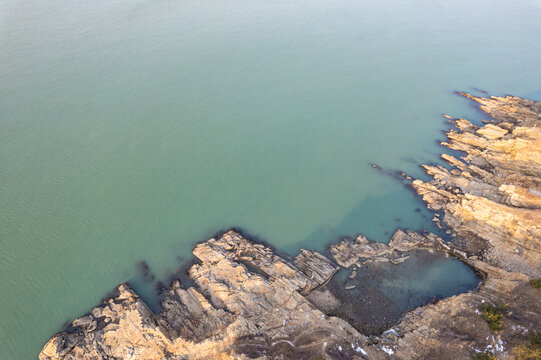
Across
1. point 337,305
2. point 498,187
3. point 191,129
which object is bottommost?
point 337,305

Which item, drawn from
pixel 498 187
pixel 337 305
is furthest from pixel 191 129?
pixel 498 187

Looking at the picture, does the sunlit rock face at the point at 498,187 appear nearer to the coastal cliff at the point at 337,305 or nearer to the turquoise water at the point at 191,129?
the coastal cliff at the point at 337,305

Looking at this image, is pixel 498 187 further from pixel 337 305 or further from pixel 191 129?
pixel 191 129

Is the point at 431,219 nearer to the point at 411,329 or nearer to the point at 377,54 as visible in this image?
the point at 411,329

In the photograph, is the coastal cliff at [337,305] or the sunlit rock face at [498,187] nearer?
the coastal cliff at [337,305]

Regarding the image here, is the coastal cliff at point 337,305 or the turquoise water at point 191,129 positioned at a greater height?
the turquoise water at point 191,129

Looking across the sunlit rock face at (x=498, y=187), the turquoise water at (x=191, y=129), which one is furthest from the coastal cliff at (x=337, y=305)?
the turquoise water at (x=191, y=129)
